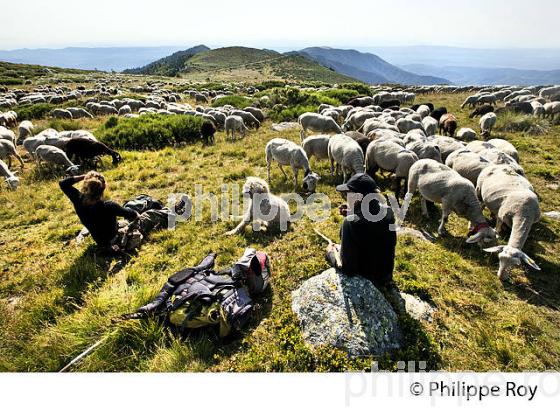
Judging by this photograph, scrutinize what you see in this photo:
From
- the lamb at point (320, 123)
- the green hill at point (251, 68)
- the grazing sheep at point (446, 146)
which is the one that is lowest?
the grazing sheep at point (446, 146)

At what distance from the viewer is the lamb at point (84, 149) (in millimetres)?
14797

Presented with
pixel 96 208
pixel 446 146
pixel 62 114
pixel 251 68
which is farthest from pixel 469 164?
pixel 251 68

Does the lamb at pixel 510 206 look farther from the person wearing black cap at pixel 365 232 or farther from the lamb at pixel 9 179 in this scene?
the lamb at pixel 9 179

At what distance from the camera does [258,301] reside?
6070mm

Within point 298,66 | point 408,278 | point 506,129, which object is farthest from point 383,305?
point 298,66

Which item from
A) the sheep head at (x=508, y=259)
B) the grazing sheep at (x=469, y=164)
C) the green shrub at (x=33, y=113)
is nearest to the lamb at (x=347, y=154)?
the grazing sheep at (x=469, y=164)

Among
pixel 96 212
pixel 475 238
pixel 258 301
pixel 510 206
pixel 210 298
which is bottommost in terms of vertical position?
pixel 258 301

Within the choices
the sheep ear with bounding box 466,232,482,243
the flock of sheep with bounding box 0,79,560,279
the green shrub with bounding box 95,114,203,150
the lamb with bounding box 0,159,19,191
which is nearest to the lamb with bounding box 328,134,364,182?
the flock of sheep with bounding box 0,79,560,279

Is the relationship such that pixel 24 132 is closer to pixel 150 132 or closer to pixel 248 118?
pixel 150 132

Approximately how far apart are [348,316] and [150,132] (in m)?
18.9

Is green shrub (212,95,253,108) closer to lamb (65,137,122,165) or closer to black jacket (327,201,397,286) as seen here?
lamb (65,137,122,165)

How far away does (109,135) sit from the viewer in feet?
61.4

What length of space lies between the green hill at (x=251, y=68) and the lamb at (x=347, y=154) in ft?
275

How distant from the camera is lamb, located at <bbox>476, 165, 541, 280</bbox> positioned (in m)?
6.69
